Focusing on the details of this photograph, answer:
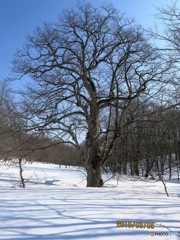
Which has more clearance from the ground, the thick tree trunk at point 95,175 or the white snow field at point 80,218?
the thick tree trunk at point 95,175

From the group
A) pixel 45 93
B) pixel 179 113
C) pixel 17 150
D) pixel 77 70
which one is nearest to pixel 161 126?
pixel 179 113

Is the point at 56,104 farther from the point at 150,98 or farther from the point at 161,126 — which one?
the point at 161,126

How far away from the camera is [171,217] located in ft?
15.8
